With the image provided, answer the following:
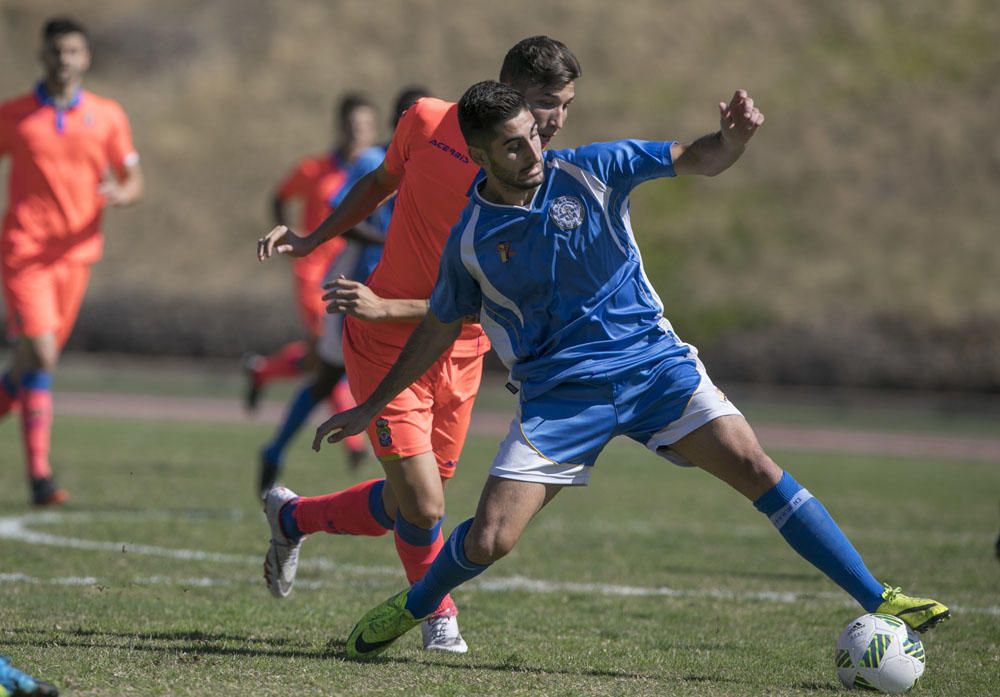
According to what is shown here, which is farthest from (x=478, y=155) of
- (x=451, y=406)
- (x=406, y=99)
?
(x=406, y=99)

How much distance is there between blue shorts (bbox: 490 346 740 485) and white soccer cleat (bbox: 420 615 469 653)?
2.47 feet

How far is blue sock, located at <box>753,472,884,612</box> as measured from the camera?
4695 mm

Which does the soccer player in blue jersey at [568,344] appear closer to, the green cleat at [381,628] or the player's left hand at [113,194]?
the green cleat at [381,628]

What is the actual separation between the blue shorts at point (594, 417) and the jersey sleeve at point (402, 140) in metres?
1.13

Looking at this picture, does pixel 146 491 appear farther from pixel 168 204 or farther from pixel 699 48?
pixel 699 48

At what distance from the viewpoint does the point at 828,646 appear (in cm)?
534

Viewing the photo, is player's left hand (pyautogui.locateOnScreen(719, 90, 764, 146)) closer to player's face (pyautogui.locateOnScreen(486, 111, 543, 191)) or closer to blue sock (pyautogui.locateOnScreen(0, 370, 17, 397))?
player's face (pyautogui.locateOnScreen(486, 111, 543, 191))

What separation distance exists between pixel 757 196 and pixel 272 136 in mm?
11568

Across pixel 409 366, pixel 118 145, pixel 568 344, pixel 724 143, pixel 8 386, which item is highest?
pixel 724 143

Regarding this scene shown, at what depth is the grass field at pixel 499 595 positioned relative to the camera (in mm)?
4559

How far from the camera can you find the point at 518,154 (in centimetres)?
449

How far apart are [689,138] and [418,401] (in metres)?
28.1

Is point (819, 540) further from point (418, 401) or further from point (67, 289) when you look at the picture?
point (67, 289)

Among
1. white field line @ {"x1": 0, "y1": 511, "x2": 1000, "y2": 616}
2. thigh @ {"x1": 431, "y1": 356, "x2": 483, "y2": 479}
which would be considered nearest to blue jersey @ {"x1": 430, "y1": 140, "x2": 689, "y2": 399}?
thigh @ {"x1": 431, "y1": 356, "x2": 483, "y2": 479}
